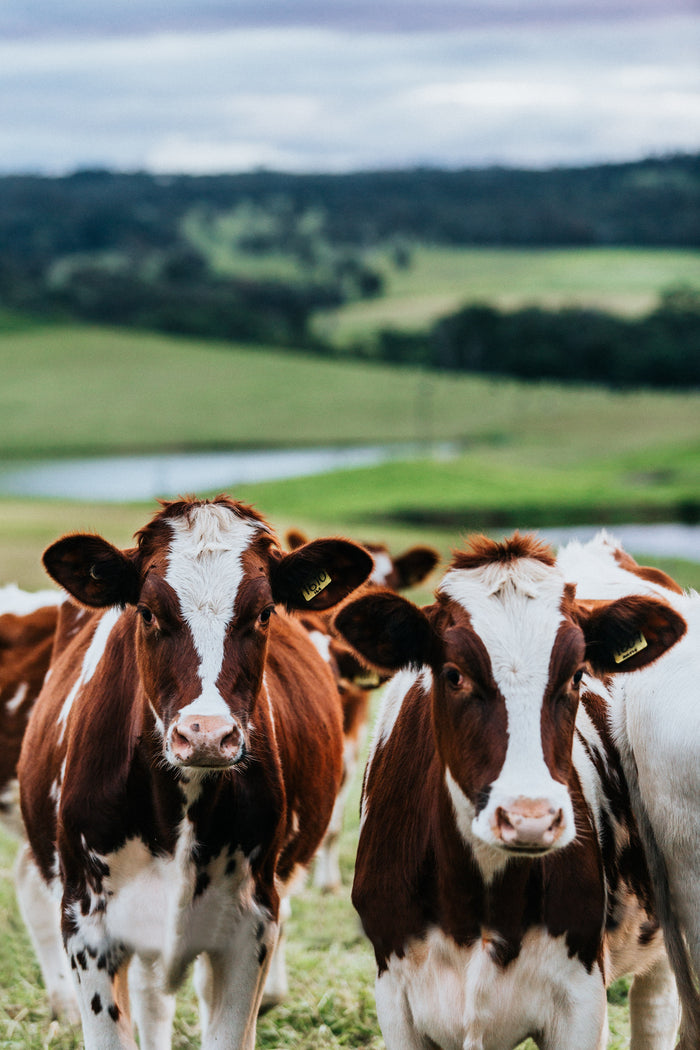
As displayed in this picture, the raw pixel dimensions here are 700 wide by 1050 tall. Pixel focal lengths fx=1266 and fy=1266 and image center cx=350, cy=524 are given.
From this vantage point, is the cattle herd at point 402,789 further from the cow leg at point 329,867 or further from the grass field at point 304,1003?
the cow leg at point 329,867

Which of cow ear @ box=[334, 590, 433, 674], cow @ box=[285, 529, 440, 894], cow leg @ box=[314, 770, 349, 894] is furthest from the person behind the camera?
cow leg @ box=[314, 770, 349, 894]

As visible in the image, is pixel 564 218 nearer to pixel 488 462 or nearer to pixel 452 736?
pixel 488 462

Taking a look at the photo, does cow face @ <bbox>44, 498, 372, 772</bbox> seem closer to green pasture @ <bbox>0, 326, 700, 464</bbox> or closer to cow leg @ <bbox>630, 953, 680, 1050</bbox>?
cow leg @ <bbox>630, 953, 680, 1050</bbox>

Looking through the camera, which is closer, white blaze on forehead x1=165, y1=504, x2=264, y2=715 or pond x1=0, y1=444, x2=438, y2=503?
white blaze on forehead x1=165, y1=504, x2=264, y2=715

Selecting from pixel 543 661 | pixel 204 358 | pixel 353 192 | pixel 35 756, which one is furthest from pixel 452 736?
pixel 353 192

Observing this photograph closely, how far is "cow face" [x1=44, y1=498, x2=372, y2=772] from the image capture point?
14.5 ft

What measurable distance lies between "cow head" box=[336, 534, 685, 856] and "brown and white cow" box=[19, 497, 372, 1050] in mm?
632

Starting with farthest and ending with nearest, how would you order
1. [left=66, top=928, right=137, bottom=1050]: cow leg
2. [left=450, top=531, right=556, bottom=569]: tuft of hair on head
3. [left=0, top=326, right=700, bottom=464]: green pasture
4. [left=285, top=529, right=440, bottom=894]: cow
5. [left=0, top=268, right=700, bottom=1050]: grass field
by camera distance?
[left=0, top=326, right=700, bottom=464]: green pasture → [left=0, top=268, right=700, bottom=1050]: grass field → [left=285, top=529, right=440, bottom=894]: cow → [left=66, top=928, right=137, bottom=1050]: cow leg → [left=450, top=531, right=556, bottom=569]: tuft of hair on head

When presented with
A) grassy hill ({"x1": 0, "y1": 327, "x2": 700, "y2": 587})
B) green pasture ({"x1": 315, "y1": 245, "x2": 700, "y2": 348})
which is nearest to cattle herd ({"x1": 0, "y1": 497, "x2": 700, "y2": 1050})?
grassy hill ({"x1": 0, "y1": 327, "x2": 700, "y2": 587})

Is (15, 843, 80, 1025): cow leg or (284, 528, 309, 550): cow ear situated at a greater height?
(284, 528, 309, 550): cow ear

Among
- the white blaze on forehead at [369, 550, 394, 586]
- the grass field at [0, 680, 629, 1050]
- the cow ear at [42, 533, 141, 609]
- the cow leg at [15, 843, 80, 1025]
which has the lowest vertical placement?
the grass field at [0, 680, 629, 1050]

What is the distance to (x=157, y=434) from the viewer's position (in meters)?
79.4

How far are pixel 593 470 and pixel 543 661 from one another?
62878mm

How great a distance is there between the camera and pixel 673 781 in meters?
4.39
